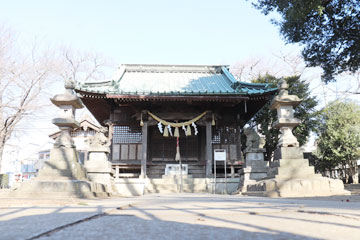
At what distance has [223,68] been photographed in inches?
656

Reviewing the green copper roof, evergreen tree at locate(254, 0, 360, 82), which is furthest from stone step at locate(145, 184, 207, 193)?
evergreen tree at locate(254, 0, 360, 82)

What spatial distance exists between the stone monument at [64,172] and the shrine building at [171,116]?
3715mm

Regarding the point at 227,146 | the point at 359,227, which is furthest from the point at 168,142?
the point at 359,227

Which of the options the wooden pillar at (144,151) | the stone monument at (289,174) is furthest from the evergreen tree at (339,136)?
the wooden pillar at (144,151)

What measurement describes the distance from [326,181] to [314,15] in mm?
5270

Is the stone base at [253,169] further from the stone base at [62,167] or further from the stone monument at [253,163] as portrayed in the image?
the stone base at [62,167]

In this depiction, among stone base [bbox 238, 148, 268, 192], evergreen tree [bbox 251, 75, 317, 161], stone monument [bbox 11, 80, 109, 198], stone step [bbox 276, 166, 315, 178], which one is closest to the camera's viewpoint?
stone monument [bbox 11, 80, 109, 198]

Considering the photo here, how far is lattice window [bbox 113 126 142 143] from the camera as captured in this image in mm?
14109

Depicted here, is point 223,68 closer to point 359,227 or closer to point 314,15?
point 314,15

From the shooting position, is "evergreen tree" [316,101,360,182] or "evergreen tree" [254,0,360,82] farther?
"evergreen tree" [316,101,360,182]

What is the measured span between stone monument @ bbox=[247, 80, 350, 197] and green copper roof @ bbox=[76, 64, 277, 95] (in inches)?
132

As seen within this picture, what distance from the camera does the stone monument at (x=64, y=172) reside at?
6.25m

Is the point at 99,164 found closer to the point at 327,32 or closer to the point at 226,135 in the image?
the point at 226,135

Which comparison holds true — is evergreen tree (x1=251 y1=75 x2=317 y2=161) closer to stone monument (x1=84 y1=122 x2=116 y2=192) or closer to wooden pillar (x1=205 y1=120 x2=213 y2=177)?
wooden pillar (x1=205 y1=120 x2=213 y2=177)
